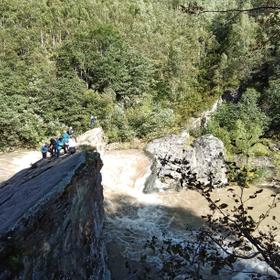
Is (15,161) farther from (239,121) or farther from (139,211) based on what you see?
(239,121)

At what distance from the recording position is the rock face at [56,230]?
6.45 metres

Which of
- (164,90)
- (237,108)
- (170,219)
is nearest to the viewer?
(170,219)

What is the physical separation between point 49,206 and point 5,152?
18.6 metres

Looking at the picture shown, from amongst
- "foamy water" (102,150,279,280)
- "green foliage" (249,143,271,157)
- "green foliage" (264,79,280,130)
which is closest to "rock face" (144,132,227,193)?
"foamy water" (102,150,279,280)

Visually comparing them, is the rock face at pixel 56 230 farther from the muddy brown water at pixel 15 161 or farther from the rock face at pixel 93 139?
the rock face at pixel 93 139

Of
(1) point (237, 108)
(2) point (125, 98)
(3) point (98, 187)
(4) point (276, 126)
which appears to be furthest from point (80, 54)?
(3) point (98, 187)

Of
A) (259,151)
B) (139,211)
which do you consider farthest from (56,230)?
(259,151)

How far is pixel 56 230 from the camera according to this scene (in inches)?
316

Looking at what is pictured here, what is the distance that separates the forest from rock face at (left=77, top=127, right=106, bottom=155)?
2.64 meters

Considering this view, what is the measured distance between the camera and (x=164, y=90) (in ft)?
114

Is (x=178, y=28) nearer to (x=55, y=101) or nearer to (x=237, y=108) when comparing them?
(x=237, y=108)

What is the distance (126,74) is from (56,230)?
1011 inches

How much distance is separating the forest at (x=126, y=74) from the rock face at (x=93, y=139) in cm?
264

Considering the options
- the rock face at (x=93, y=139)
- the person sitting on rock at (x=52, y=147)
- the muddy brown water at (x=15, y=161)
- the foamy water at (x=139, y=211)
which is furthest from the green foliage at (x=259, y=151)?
the person sitting on rock at (x=52, y=147)
